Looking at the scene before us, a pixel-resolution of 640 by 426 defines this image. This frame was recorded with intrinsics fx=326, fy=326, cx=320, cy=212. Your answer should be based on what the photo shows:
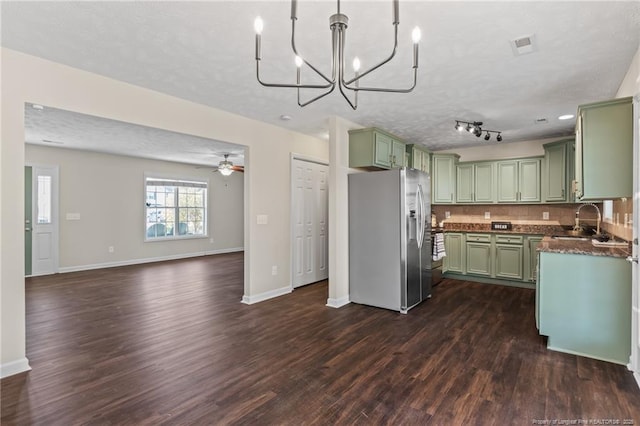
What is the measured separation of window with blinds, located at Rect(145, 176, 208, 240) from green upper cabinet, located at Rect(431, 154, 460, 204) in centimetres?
609

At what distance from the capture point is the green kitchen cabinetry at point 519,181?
5434mm

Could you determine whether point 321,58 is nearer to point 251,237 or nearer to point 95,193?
point 251,237

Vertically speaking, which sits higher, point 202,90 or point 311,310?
point 202,90

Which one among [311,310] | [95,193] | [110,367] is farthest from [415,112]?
[95,193]

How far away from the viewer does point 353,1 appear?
196cm

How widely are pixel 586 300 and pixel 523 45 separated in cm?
216

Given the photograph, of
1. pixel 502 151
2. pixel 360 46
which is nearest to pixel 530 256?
pixel 502 151

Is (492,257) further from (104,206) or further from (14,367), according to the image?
(104,206)

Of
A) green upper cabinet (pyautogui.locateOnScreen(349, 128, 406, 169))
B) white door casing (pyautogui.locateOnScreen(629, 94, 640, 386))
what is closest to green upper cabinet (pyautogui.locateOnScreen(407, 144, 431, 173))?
green upper cabinet (pyautogui.locateOnScreen(349, 128, 406, 169))

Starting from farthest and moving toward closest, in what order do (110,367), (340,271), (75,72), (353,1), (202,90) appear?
(340,271) < (202,90) < (75,72) < (110,367) < (353,1)

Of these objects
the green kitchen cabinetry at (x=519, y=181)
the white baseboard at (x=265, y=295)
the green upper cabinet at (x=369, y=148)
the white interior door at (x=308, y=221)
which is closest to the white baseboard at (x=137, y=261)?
the white baseboard at (x=265, y=295)

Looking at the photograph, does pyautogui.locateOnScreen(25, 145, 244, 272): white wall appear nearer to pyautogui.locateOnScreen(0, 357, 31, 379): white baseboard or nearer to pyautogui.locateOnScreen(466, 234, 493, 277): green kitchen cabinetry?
pyautogui.locateOnScreen(0, 357, 31, 379): white baseboard

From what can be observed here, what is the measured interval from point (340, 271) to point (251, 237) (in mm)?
1306

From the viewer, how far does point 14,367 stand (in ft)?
8.29
